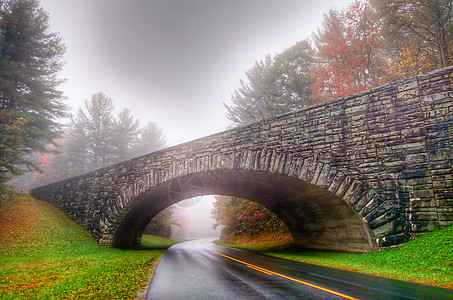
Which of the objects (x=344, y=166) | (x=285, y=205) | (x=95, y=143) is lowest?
(x=285, y=205)

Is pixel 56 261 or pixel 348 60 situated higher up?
Answer: pixel 348 60

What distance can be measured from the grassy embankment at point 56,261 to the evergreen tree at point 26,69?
3.83 m

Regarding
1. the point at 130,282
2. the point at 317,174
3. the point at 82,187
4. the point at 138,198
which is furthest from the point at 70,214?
the point at 317,174

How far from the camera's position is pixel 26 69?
61.1ft

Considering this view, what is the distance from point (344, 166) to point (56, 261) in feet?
41.2

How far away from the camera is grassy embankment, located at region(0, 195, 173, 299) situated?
5.66 meters

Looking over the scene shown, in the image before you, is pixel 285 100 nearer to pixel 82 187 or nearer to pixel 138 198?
pixel 138 198

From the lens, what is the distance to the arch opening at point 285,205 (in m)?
10.7

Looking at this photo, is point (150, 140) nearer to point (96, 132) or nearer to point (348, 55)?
point (96, 132)

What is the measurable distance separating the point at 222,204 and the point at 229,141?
61.3 feet

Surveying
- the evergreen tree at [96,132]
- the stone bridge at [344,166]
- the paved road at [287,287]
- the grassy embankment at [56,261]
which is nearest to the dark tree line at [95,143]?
the evergreen tree at [96,132]

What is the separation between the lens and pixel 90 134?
35750mm

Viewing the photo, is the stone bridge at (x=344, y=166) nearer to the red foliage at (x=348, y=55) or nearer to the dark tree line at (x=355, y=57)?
the dark tree line at (x=355, y=57)

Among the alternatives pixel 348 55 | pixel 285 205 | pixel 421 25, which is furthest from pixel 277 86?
pixel 285 205
